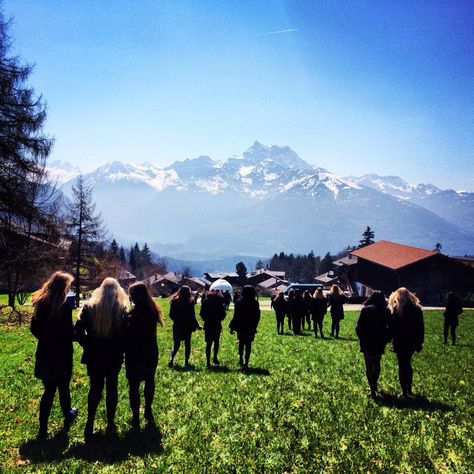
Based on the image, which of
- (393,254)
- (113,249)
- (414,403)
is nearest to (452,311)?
(414,403)

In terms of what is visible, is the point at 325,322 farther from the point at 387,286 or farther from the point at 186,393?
the point at 387,286

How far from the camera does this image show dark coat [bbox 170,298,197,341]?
1193cm

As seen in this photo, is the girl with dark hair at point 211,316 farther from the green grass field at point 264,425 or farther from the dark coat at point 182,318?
the green grass field at point 264,425

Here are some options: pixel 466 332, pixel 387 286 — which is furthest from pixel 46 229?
pixel 387 286

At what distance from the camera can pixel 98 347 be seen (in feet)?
21.6

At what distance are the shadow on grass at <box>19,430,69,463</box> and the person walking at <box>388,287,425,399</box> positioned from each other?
266 inches

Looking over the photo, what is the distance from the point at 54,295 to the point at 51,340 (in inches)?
28.9

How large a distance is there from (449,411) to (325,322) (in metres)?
19.9

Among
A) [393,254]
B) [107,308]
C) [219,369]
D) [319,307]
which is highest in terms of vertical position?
[393,254]

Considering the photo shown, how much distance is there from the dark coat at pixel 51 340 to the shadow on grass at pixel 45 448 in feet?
3.01

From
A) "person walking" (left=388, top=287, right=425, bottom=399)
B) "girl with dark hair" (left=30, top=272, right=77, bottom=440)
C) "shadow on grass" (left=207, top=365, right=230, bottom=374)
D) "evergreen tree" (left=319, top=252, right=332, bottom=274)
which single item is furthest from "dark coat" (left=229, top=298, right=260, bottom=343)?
"evergreen tree" (left=319, top=252, right=332, bottom=274)

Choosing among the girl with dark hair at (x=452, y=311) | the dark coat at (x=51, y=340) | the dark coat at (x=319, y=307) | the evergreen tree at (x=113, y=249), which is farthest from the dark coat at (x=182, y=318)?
the evergreen tree at (x=113, y=249)

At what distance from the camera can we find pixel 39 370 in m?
6.64

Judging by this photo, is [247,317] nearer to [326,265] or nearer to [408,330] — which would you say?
[408,330]
